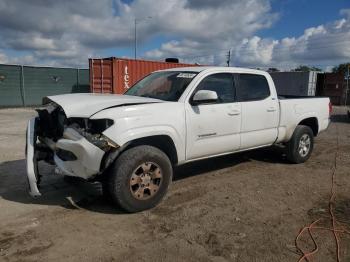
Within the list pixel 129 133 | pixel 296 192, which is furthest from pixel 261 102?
pixel 129 133

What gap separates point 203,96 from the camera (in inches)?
192

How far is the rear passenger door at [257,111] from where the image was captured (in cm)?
578

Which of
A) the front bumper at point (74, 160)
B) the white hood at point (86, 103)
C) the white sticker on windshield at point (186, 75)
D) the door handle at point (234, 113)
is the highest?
the white sticker on windshield at point (186, 75)

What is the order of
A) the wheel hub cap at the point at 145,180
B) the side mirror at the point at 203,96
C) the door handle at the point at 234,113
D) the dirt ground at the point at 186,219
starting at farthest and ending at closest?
the door handle at the point at 234,113
the side mirror at the point at 203,96
the wheel hub cap at the point at 145,180
the dirt ground at the point at 186,219

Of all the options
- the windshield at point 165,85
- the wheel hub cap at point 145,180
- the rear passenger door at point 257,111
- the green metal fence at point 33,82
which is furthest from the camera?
the green metal fence at point 33,82

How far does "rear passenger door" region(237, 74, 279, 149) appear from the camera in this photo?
227 inches

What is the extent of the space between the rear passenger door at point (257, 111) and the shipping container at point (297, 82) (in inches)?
849

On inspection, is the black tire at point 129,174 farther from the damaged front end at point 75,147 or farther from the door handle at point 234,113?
the door handle at point 234,113

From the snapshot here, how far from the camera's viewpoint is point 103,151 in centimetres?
407

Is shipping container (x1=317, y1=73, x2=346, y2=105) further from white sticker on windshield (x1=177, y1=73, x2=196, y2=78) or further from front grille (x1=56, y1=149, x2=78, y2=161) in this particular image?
front grille (x1=56, y1=149, x2=78, y2=161)

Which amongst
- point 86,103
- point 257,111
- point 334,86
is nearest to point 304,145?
point 257,111

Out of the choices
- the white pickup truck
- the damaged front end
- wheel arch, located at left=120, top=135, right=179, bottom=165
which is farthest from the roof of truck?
the damaged front end

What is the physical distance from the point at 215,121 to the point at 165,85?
0.90 metres

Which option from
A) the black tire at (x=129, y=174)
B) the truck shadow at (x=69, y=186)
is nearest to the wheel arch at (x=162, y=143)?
the black tire at (x=129, y=174)
